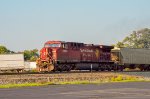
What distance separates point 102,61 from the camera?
52.8 meters

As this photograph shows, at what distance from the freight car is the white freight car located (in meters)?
14.3

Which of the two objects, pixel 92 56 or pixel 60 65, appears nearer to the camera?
pixel 60 65

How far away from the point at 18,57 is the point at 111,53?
14685 mm

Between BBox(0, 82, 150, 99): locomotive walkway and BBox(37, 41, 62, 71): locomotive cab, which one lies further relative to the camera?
BBox(37, 41, 62, 71): locomotive cab

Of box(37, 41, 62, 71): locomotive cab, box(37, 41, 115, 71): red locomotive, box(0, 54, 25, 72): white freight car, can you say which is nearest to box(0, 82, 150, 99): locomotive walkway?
box(37, 41, 115, 71): red locomotive

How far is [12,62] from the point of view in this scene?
59625mm

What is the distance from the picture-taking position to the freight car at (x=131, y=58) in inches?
2226

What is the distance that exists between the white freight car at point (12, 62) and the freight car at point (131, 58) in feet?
47.0

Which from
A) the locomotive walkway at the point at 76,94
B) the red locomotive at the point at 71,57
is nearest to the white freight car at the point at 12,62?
the red locomotive at the point at 71,57

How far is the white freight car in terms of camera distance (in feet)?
194

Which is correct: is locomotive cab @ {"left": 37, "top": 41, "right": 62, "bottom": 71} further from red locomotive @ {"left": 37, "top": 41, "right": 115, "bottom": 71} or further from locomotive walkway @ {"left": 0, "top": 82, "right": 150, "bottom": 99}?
locomotive walkway @ {"left": 0, "top": 82, "right": 150, "bottom": 99}

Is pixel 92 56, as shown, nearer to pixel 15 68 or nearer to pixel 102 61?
pixel 102 61

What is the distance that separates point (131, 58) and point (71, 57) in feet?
42.8

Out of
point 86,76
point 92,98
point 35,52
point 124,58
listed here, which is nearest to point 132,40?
point 35,52
